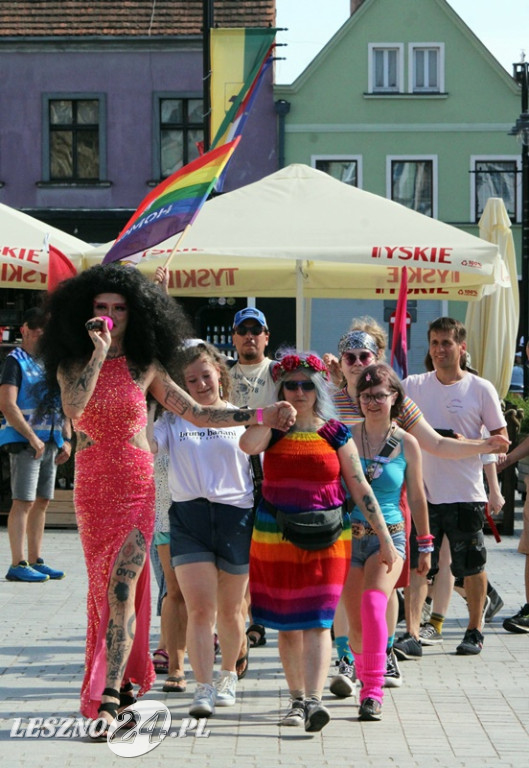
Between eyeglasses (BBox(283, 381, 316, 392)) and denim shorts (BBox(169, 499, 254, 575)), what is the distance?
0.66m

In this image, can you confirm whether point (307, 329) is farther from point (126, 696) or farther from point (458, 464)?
point (126, 696)

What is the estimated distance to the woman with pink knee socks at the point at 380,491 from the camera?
22.0ft

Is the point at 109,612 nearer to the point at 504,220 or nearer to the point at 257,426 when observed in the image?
the point at 257,426

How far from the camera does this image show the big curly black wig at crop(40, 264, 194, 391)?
6148 millimetres

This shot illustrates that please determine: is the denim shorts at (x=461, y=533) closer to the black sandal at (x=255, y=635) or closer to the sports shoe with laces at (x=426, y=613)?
the sports shoe with laces at (x=426, y=613)

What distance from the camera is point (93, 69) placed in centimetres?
3173

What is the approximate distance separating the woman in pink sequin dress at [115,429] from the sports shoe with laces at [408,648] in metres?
2.16

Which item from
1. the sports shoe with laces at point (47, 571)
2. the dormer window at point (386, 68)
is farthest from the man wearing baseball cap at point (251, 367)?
the dormer window at point (386, 68)

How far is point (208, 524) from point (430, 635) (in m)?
2.51

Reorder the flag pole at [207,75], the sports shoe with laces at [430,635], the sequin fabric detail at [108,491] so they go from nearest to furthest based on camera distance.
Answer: the sequin fabric detail at [108,491] < the sports shoe with laces at [430,635] < the flag pole at [207,75]

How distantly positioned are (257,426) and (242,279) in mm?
5955

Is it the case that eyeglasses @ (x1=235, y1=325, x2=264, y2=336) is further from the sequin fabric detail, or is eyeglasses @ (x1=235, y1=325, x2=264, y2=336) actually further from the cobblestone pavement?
the sequin fabric detail

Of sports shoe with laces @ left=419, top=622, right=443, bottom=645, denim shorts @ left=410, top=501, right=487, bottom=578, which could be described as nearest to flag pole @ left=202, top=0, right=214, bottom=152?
denim shorts @ left=410, top=501, right=487, bottom=578

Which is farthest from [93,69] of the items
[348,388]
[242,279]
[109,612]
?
[109,612]
